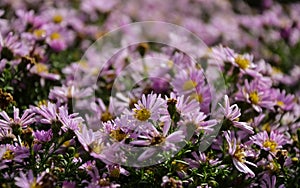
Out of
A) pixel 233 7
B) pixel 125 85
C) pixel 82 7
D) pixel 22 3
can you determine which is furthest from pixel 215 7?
pixel 125 85

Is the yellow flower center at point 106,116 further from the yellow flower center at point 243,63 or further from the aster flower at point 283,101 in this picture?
the aster flower at point 283,101

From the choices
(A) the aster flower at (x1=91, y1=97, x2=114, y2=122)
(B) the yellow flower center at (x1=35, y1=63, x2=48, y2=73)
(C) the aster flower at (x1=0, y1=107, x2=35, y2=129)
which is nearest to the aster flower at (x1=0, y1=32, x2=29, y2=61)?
(B) the yellow flower center at (x1=35, y1=63, x2=48, y2=73)

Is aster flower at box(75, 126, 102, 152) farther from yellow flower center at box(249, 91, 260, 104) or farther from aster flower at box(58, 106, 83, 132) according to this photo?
yellow flower center at box(249, 91, 260, 104)

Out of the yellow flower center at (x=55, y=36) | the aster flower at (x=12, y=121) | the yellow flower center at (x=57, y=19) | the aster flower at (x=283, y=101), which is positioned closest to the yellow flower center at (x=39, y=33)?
the yellow flower center at (x=55, y=36)

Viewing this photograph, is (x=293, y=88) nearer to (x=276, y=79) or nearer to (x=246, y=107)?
(x=276, y=79)

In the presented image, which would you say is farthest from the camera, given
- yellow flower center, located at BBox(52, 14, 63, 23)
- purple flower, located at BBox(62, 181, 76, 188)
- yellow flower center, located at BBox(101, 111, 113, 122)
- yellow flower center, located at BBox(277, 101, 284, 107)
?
yellow flower center, located at BBox(52, 14, 63, 23)

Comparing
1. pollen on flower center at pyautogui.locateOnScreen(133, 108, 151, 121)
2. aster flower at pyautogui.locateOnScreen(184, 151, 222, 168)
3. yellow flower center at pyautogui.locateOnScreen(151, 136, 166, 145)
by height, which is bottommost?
aster flower at pyautogui.locateOnScreen(184, 151, 222, 168)

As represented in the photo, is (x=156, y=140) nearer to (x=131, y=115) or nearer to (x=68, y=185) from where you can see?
(x=131, y=115)
